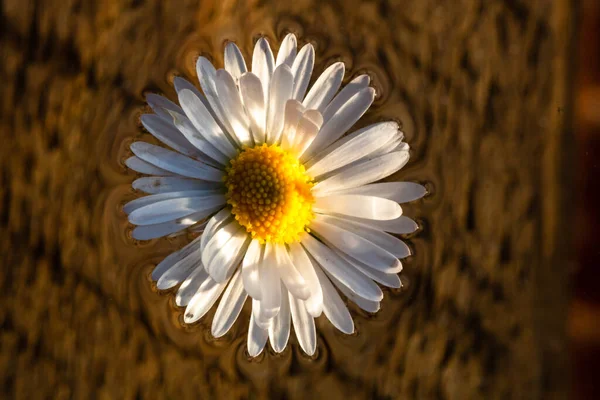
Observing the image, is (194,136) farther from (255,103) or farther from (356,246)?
(356,246)

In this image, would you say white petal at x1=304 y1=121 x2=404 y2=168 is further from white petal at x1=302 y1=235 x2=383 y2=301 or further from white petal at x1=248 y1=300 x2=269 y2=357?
white petal at x1=248 y1=300 x2=269 y2=357

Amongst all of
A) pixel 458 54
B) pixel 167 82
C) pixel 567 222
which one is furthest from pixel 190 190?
pixel 567 222

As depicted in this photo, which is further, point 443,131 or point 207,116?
point 443,131

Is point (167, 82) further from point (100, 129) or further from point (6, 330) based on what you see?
point (6, 330)

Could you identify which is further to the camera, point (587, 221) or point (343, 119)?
point (587, 221)

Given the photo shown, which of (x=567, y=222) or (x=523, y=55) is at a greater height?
(x=523, y=55)

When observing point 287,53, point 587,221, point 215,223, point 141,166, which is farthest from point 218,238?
point 587,221

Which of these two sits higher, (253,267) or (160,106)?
(160,106)

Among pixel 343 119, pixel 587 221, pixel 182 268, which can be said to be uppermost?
pixel 343 119
